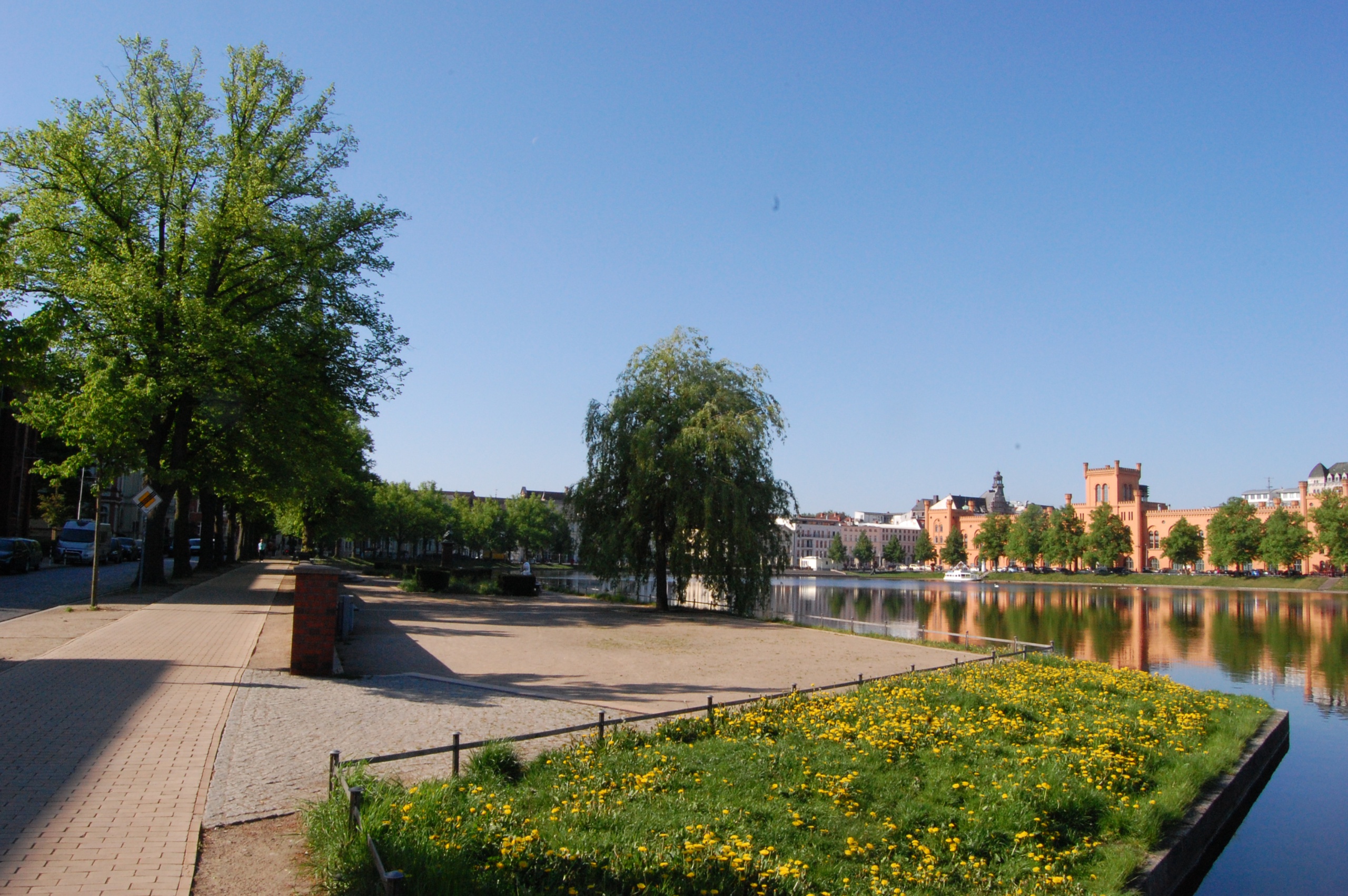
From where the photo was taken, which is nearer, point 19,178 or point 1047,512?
point 19,178

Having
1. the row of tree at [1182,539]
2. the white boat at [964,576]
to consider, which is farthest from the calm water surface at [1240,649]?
the white boat at [964,576]

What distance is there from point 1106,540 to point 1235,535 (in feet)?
50.3

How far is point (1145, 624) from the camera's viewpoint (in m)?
40.5

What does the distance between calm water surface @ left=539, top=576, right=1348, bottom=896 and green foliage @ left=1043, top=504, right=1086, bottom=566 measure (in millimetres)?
32493

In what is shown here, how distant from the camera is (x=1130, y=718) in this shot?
40.6ft

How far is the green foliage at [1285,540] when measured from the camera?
9112cm

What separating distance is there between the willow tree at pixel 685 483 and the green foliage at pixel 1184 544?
92.5 meters

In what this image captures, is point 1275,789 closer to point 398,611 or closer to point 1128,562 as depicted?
point 398,611

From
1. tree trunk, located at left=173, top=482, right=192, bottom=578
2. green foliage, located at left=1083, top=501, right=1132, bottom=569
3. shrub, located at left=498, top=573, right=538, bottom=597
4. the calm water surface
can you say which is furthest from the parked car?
green foliage, located at left=1083, top=501, right=1132, bottom=569

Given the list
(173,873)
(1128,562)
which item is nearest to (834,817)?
(173,873)

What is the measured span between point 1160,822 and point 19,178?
30.1 metres

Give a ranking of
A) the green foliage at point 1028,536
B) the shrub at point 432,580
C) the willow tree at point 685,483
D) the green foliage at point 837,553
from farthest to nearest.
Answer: the green foliage at point 837,553
the green foliage at point 1028,536
the shrub at point 432,580
the willow tree at point 685,483

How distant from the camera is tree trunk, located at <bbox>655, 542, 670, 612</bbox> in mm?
32344

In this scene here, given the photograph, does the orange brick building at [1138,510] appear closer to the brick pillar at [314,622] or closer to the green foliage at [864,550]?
the green foliage at [864,550]
